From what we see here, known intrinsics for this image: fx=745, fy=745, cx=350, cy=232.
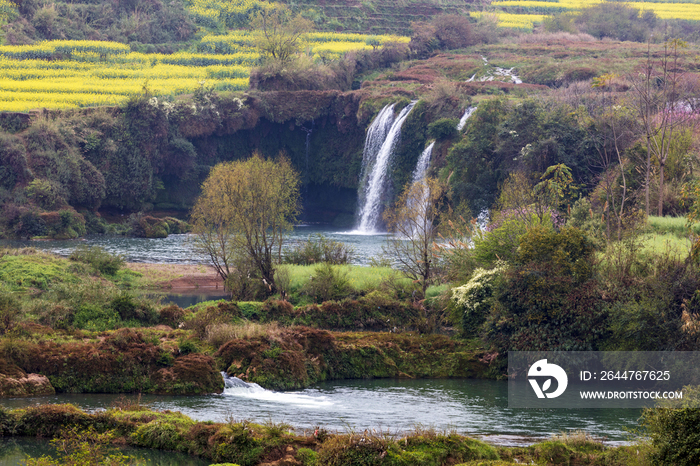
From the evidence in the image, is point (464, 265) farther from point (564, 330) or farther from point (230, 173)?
point (230, 173)

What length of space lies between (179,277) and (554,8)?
323ft

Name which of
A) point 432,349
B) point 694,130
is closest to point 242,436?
point 432,349

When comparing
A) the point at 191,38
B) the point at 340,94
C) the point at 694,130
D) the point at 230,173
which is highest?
the point at 191,38

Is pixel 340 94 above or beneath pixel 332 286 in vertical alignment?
above

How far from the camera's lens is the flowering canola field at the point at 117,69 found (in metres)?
72.5

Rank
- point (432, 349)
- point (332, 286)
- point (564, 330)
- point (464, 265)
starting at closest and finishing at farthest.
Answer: point (564, 330), point (432, 349), point (464, 265), point (332, 286)

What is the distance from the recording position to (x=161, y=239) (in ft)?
199

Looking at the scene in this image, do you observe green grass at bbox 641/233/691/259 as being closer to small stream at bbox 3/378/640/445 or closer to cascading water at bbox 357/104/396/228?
small stream at bbox 3/378/640/445

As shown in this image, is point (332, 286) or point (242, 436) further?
point (332, 286)

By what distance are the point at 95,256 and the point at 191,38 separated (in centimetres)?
6840

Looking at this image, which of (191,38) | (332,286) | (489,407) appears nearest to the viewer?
(489,407)

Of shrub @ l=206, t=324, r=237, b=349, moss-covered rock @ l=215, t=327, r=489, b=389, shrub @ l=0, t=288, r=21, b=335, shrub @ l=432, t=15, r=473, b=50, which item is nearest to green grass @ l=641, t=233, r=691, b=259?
moss-covered rock @ l=215, t=327, r=489, b=389

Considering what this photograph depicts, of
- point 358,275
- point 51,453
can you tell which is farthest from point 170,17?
point 51,453

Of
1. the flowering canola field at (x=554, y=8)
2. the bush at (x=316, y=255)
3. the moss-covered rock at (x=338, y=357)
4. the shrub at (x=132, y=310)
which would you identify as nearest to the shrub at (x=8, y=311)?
the shrub at (x=132, y=310)
